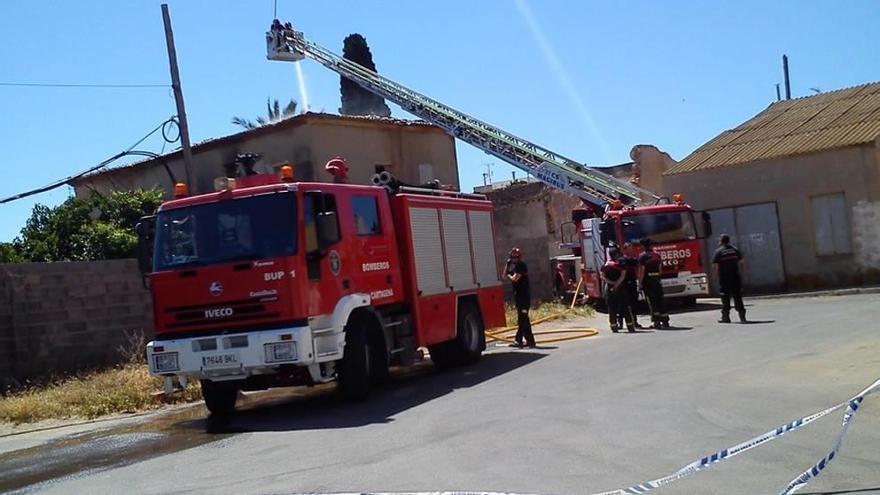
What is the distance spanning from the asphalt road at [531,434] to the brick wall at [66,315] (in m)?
3.34

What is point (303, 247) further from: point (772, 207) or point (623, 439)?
point (772, 207)

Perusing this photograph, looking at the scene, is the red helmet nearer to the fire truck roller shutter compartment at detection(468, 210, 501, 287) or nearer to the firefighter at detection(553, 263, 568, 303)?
the fire truck roller shutter compartment at detection(468, 210, 501, 287)

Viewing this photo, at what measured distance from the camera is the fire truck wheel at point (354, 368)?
1177 cm

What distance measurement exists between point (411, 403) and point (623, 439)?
393 centimetres

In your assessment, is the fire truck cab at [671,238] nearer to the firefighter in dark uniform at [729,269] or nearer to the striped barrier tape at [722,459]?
the firefighter in dark uniform at [729,269]

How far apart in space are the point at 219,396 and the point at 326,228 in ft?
9.19

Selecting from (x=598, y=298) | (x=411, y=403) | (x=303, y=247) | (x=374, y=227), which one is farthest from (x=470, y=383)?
(x=598, y=298)

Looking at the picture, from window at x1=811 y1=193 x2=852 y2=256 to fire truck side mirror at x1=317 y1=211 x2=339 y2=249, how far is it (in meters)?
20.1

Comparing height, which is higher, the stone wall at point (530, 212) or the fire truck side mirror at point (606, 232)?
the stone wall at point (530, 212)

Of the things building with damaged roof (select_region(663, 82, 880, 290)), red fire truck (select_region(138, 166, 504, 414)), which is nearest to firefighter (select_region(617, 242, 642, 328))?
red fire truck (select_region(138, 166, 504, 414))

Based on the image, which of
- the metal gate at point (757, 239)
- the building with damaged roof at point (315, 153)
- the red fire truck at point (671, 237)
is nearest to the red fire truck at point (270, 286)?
the red fire truck at point (671, 237)

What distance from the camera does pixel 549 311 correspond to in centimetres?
2348

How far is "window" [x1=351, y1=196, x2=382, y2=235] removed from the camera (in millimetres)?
12406

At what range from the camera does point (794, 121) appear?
31016 mm
